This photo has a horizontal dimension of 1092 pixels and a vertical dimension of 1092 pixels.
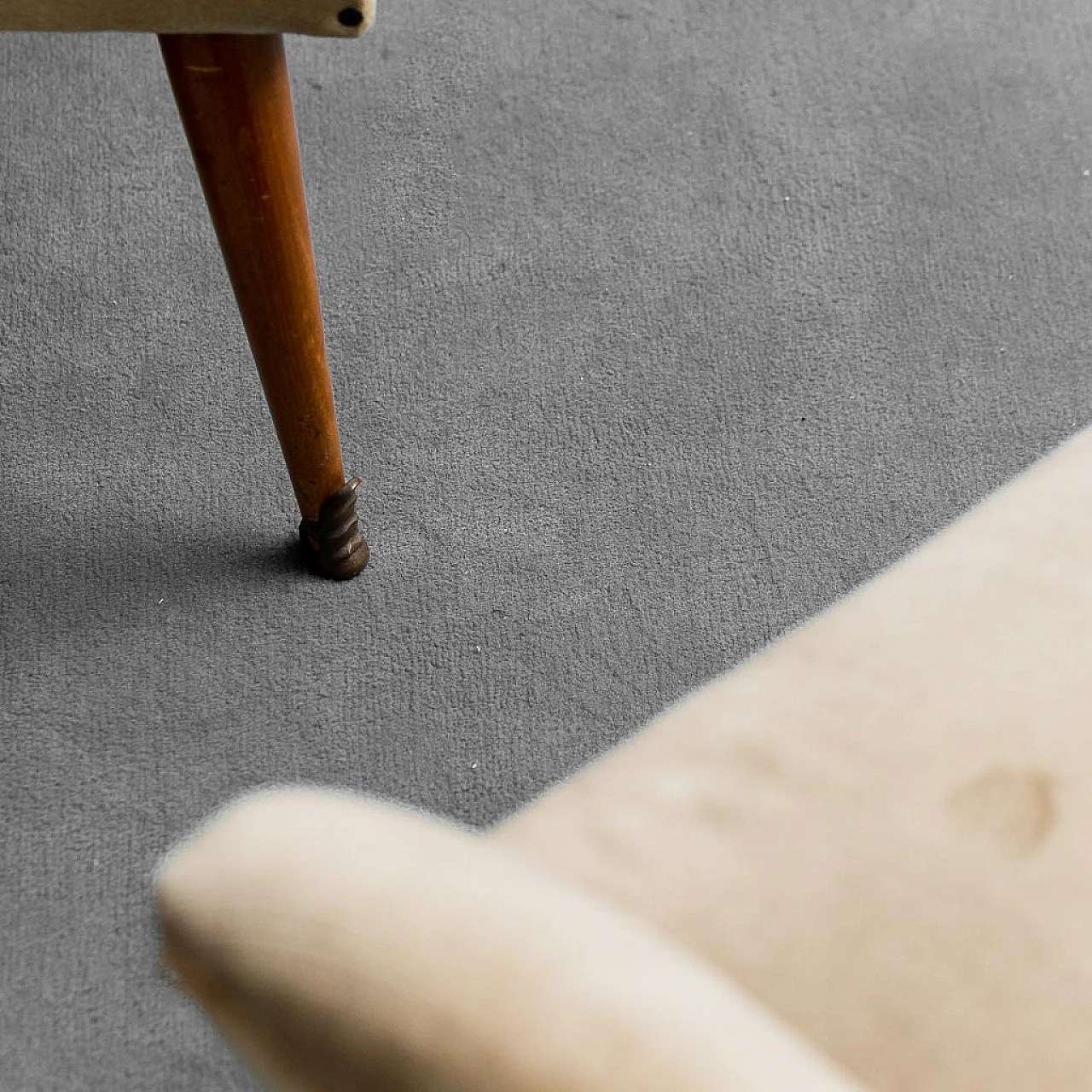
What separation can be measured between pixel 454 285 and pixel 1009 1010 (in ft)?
2.80

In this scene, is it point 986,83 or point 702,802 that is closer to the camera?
point 702,802

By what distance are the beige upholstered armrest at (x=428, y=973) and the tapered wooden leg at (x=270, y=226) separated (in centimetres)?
44

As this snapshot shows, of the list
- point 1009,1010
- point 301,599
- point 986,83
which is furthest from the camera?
point 986,83

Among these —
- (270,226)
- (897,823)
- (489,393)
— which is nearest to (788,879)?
(897,823)

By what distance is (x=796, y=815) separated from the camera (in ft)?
1.71

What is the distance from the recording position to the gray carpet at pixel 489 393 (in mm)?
918

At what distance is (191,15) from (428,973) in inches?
19.8

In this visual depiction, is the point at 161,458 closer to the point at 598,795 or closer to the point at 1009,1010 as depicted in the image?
the point at 598,795

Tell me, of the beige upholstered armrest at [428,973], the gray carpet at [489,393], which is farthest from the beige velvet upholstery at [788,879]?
the gray carpet at [489,393]

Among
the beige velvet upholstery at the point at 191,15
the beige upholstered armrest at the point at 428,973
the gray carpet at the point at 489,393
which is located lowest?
the gray carpet at the point at 489,393

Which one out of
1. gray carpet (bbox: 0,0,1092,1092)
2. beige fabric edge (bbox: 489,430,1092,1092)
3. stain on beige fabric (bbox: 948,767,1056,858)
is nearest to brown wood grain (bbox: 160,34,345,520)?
gray carpet (bbox: 0,0,1092,1092)

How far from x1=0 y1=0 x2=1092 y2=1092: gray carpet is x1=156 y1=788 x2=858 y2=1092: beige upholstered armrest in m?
0.47

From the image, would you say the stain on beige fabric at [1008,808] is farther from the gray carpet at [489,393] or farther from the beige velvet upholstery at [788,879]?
the gray carpet at [489,393]

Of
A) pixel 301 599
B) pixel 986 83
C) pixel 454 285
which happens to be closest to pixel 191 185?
pixel 454 285
